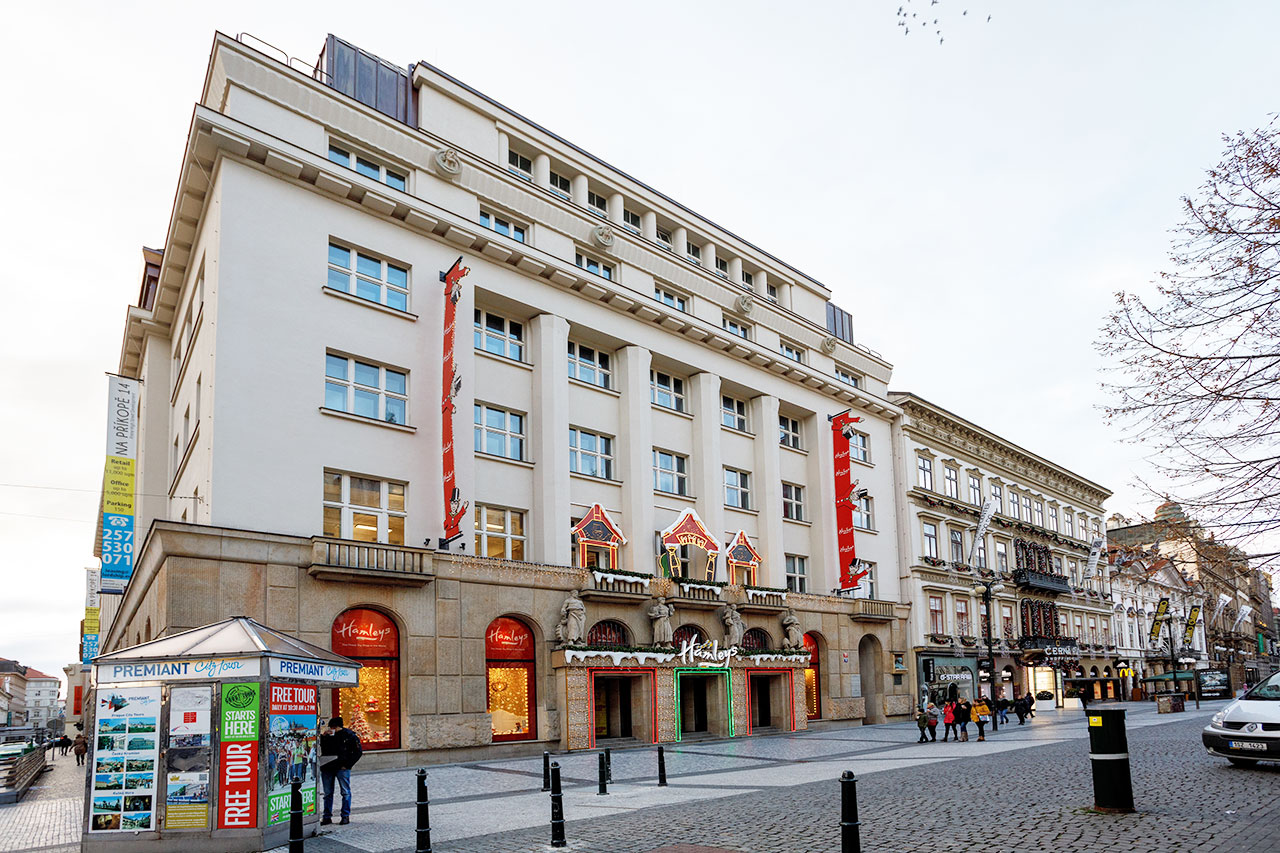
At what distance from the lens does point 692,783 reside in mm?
19578

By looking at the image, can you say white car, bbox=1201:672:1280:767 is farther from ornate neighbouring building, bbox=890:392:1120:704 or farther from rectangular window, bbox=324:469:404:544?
ornate neighbouring building, bbox=890:392:1120:704

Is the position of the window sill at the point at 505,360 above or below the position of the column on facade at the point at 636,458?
above

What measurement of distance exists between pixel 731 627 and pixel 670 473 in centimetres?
617

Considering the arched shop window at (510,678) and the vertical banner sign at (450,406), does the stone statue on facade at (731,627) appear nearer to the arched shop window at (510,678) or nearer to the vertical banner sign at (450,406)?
the arched shop window at (510,678)

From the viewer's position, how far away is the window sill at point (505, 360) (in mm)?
31359

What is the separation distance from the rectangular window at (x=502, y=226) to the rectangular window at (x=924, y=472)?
26.5 m

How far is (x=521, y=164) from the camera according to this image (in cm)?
3606

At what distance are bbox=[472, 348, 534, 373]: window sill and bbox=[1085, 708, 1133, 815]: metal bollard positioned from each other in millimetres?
21910

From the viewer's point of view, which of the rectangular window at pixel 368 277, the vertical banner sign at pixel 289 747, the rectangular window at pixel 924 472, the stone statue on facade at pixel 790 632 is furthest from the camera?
the rectangular window at pixel 924 472

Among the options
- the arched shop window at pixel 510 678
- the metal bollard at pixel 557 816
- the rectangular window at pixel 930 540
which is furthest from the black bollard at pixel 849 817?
the rectangular window at pixel 930 540

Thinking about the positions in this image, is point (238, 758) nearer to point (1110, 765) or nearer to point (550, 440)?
point (1110, 765)

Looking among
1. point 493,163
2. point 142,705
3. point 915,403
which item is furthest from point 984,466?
point 142,705

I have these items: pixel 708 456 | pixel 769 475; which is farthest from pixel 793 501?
pixel 708 456

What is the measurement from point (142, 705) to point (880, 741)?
24.8 metres
